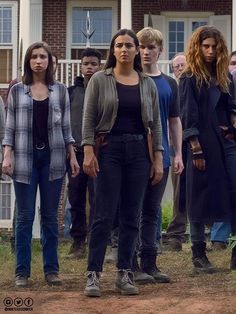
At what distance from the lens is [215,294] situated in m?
7.76

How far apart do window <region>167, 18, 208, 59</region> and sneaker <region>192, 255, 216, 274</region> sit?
13.0 m

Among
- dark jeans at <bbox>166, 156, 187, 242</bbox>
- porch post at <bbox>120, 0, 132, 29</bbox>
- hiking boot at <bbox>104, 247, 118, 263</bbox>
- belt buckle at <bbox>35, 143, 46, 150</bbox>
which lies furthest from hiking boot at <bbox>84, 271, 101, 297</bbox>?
porch post at <bbox>120, 0, 132, 29</bbox>

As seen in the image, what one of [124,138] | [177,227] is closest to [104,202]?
[124,138]

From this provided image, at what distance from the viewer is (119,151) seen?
7.81 metres

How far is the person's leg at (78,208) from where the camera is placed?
1056cm

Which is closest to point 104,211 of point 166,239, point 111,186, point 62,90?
point 111,186

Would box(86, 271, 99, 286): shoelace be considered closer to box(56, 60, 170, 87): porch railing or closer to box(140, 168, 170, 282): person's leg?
box(140, 168, 170, 282): person's leg

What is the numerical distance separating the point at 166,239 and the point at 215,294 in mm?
3963

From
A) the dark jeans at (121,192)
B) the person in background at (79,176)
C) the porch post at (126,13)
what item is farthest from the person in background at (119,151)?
the porch post at (126,13)

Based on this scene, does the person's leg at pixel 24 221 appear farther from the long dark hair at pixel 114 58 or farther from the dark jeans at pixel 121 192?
the long dark hair at pixel 114 58

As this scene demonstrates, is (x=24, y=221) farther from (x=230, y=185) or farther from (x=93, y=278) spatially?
(x=230, y=185)

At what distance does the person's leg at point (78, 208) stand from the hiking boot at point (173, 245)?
3.67 feet

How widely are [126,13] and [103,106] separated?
12016 millimetres

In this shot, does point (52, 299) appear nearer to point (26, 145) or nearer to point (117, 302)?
point (117, 302)
